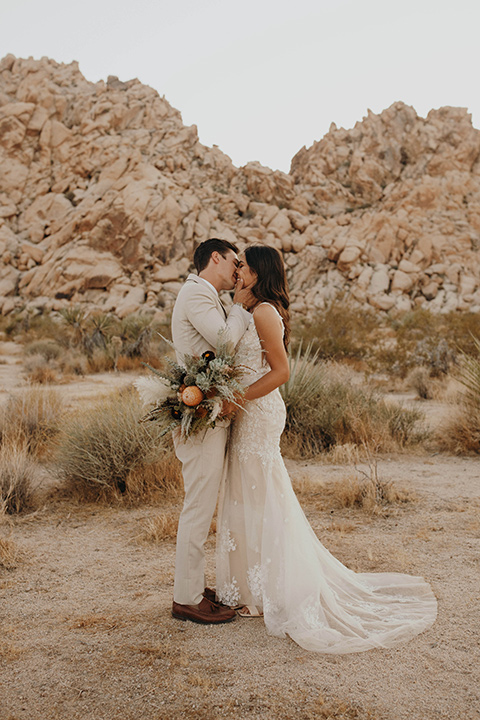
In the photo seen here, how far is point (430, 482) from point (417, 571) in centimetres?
270

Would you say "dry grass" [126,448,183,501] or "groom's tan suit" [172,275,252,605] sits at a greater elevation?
"groom's tan suit" [172,275,252,605]

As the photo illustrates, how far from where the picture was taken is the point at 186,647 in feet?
10.3

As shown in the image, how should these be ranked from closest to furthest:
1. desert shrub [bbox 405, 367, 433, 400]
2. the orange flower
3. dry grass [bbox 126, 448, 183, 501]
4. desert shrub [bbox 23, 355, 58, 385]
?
the orange flower → dry grass [bbox 126, 448, 183, 501] → desert shrub [bbox 405, 367, 433, 400] → desert shrub [bbox 23, 355, 58, 385]

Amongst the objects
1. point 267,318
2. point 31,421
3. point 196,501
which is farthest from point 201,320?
point 31,421

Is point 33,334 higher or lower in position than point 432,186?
lower

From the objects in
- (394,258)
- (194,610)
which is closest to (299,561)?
(194,610)

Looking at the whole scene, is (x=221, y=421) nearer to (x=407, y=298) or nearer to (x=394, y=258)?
(x=407, y=298)

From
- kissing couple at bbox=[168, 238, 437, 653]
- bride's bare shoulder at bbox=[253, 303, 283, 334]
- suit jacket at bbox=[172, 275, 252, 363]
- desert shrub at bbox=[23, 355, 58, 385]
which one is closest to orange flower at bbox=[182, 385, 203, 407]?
kissing couple at bbox=[168, 238, 437, 653]

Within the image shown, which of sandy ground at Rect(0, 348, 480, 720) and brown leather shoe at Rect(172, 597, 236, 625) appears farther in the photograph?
brown leather shoe at Rect(172, 597, 236, 625)

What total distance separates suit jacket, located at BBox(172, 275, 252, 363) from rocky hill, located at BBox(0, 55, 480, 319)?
95.6ft

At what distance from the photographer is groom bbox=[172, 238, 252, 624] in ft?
10.9

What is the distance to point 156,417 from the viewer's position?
3.24 meters

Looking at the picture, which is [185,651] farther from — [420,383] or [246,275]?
[420,383]

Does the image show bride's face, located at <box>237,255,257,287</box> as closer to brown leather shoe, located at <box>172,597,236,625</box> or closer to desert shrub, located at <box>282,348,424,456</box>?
brown leather shoe, located at <box>172,597,236,625</box>
